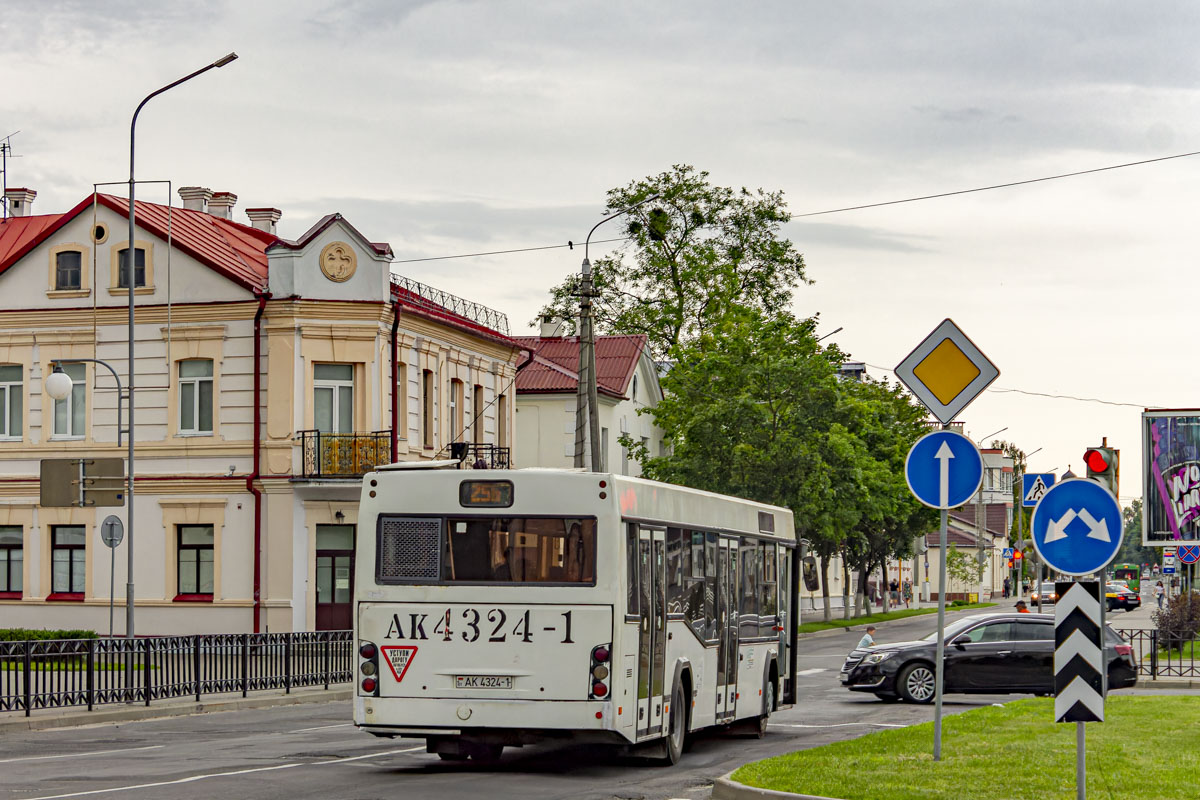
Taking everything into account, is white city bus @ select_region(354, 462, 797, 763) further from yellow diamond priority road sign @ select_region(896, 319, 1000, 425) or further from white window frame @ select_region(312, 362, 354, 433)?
white window frame @ select_region(312, 362, 354, 433)

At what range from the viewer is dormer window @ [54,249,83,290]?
42844 millimetres

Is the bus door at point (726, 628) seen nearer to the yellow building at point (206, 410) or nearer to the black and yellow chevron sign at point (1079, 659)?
the black and yellow chevron sign at point (1079, 659)

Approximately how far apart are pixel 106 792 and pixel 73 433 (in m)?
31.3

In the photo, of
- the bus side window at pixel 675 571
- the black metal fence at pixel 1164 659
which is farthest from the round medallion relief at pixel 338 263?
the bus side window at pixel 675 571

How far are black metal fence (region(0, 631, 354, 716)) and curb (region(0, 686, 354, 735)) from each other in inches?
13.7

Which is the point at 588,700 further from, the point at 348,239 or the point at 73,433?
the point at 73,433

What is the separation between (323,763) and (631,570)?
149 inches

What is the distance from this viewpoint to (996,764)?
47.0 feet

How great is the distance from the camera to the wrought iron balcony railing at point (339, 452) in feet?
134

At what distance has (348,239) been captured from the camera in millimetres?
41438

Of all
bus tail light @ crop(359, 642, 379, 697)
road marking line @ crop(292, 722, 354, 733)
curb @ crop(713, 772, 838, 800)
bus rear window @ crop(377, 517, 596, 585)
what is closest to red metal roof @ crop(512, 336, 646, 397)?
road marking line @ crop(292, 722, 354, 733)

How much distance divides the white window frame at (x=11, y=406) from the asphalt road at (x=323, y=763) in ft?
68.0

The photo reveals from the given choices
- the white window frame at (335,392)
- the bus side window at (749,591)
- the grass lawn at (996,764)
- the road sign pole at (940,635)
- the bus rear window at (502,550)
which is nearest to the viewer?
the grass lawn at (996,764)

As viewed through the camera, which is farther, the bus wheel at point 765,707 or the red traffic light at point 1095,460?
the bus wheel at point 765,707
